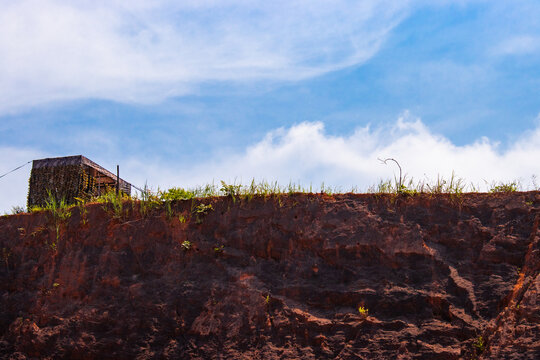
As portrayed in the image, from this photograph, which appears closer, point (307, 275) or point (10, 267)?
→ point (307, 275)

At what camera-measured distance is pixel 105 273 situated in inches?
362

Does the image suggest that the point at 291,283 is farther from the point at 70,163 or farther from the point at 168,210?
the point at 70,163

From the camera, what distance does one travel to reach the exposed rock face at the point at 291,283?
7703 millimetres

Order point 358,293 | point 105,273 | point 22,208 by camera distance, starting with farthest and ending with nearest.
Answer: point 22,208
point 105,273
point 358,293

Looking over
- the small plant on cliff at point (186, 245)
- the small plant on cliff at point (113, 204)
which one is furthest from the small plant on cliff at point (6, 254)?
the small plant on cliff at point (186, 245)

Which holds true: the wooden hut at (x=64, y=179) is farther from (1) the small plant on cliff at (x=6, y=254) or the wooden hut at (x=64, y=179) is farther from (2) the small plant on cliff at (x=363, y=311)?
(2) the small plant on cliff at (x=363, y=311)

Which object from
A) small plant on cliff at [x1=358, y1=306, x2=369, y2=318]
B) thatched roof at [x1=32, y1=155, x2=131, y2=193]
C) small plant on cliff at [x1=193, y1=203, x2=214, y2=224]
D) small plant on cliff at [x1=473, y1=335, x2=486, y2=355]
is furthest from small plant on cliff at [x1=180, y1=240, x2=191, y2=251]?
thatched roof at [x1=32, y1=155, x2=131, y2=193]

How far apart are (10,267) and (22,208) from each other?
61.6 inches

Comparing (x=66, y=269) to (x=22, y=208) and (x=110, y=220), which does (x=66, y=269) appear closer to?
(x=110, y=220)

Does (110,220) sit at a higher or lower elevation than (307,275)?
higher

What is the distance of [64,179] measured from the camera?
14.1m

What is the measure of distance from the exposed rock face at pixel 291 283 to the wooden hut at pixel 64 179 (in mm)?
4292

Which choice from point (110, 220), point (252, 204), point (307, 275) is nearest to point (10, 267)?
point (110, 220)

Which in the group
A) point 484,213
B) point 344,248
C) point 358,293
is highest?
point 484,213
